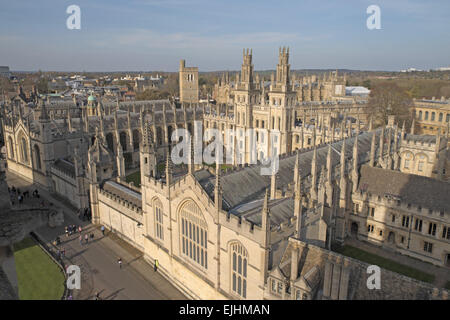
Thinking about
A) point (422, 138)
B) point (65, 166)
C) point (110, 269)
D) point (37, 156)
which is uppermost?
point (422, 138)

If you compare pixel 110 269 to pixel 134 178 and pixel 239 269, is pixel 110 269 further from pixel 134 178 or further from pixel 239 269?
pixel 134 178

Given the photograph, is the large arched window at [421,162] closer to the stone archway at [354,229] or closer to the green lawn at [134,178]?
the stone archway at [354,229]

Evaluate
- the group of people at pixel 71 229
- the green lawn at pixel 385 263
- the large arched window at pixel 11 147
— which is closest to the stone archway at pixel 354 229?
the green lawn at pixel 385 263

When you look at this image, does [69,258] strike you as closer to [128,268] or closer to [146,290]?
[128,268]

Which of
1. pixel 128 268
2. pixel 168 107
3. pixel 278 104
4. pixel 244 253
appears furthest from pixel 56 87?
pixel 244 253

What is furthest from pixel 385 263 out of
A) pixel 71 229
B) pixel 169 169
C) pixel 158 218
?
pixel 71 229
